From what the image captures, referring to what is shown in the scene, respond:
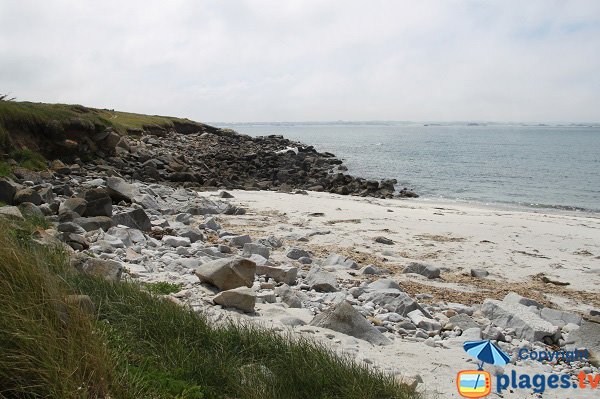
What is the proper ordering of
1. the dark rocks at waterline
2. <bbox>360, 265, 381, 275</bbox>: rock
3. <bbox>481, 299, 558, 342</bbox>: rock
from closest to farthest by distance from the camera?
<bbox>481, 299, 558, 342</bbox>: rock → <bbox>360, 265, 381, 275</bbox>: rock → the dark rocks at waterline

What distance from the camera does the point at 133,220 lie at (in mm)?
10844

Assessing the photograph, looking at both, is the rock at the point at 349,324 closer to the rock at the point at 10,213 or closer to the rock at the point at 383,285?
the rock at the point at 383,285

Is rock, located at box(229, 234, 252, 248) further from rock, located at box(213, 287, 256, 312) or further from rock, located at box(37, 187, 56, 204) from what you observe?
rock, located at box(37, 187, 56, 204)

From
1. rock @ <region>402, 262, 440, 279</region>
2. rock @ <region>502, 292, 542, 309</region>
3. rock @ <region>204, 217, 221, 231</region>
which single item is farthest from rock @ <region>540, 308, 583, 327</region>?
rock @ <region>204, 217, 221, 231</region>

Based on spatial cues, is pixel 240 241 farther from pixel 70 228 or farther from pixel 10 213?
pixel 10 213

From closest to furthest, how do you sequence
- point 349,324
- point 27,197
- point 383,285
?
point 349,324, point 383,285, point 27,197

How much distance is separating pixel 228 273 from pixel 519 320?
378 cm

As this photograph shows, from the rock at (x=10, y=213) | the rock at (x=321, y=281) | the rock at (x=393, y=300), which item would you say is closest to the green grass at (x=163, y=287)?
the rock at (x=321, y=281)

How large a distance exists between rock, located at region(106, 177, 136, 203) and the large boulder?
2.93 meters

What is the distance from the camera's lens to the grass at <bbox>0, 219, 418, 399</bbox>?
333 centimetres

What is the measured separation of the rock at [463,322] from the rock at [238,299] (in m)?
2.50

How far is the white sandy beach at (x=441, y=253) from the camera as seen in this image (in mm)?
5305

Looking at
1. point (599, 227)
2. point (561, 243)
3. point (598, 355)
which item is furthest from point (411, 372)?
point (599, 227)

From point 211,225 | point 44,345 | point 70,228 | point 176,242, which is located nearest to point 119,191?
point 211,225
